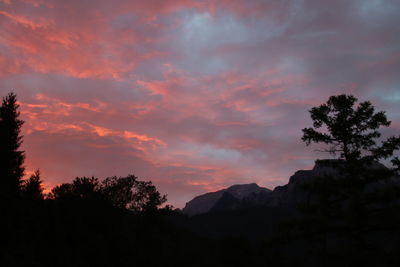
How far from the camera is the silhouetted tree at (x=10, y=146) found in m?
28.2

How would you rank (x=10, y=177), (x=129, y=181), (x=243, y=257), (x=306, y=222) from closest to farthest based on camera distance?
(x=306, y=222) → (x=10, y=177) → (x=243, y=257) → (x=129, y=181)

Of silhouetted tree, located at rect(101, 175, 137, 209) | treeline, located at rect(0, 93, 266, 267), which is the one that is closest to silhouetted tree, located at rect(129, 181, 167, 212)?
silhouetted tree, located at rect(101, 175, 137, 209)

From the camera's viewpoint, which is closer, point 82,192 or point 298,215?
point 298,215

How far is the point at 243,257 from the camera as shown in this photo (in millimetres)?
56750

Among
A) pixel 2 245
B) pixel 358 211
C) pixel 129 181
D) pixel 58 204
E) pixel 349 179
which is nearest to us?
pixel 358 211

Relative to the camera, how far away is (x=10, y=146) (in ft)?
96.3

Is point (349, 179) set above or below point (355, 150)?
below

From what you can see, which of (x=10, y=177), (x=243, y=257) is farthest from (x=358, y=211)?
(x=243, y=257)

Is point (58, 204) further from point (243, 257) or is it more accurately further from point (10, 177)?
point (243, 257)

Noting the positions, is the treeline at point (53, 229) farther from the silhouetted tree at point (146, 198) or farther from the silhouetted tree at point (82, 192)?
the silhouetted tree at point (146, 198)

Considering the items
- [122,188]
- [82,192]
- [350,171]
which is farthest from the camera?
[122,188]

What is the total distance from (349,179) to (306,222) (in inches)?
172

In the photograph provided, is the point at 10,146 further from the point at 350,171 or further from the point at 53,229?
the point at 350,171

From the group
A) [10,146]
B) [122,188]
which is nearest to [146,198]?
[122,188]
